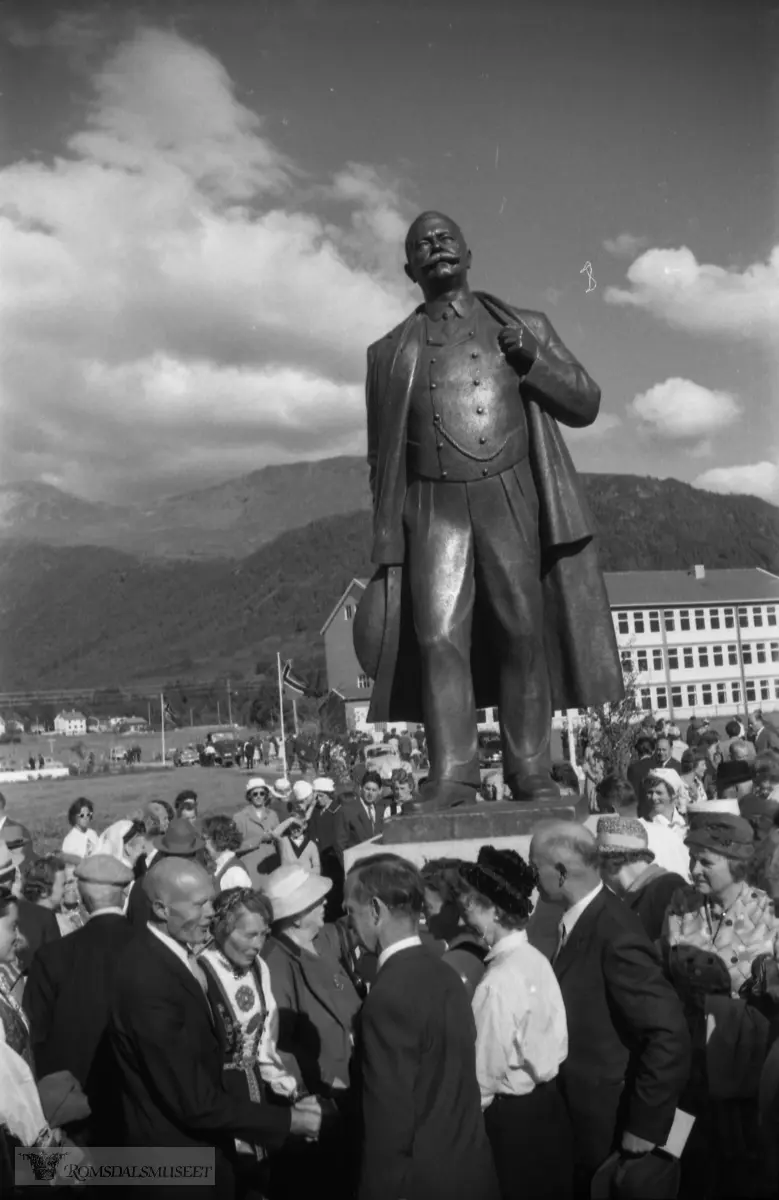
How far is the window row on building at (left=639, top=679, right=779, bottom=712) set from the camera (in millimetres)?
75375

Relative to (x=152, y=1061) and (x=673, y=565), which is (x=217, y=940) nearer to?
(x=152, y=1061)

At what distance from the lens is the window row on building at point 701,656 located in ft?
251

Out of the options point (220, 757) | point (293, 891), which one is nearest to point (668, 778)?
point (293, 891)

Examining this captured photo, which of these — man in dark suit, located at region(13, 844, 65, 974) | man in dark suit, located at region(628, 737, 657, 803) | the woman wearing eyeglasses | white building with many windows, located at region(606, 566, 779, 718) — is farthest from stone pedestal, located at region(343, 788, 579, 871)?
white building with many windows, located at region(606, 566, 779, 718)

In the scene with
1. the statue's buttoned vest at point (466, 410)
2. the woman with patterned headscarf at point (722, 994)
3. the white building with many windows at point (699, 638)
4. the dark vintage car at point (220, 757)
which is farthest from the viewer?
the white building with many windows at point (699, 638)

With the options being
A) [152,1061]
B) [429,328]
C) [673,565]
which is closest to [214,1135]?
[152,1061]

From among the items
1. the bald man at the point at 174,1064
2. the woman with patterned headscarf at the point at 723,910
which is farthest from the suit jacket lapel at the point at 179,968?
the woman with patterned headscarf at the point at 723,910

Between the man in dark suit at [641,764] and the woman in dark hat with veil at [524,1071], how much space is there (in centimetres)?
525

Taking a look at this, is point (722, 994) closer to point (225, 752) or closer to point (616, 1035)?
point (616, 1035)

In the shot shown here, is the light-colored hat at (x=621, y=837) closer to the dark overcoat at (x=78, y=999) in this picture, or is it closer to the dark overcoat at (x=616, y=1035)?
the dark overcoat at (x=616, y=1035)

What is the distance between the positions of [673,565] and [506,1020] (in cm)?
18308

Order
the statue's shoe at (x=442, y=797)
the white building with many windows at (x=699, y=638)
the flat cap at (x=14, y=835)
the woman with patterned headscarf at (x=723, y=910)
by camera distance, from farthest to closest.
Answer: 1. the white building with many windows at (x=699, y=638)
2. the flat cap at (x=14, y=835)
3. the statue's shoe at (x=442, y=797)
4. the woman with patterned headscarf at (x=723, y=910)

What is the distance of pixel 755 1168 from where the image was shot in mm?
3994

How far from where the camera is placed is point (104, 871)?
4934 millimetres
